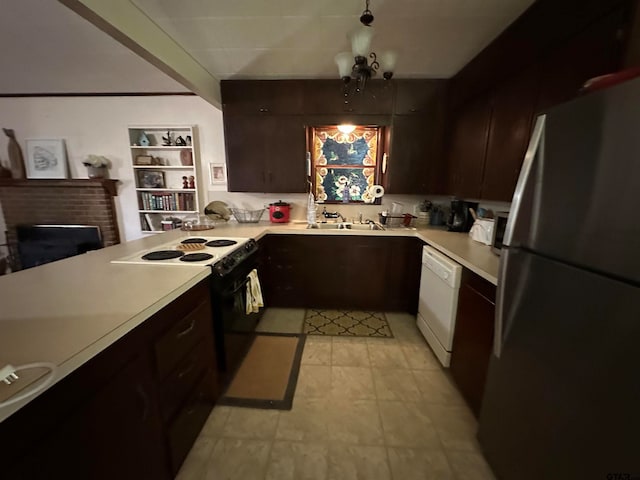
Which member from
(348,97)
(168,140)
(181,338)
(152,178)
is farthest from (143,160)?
(181,338)

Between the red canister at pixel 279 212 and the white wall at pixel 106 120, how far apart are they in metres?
0.94

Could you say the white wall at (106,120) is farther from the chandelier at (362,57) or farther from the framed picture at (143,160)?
the chandelier at (362,57)

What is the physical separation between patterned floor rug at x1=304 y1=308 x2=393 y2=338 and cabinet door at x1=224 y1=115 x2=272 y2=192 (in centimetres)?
159

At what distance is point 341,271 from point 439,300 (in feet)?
3.48

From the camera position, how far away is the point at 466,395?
5.37 feet

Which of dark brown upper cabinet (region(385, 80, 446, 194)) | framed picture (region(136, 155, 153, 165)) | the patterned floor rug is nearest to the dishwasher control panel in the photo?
the patterned floor rug

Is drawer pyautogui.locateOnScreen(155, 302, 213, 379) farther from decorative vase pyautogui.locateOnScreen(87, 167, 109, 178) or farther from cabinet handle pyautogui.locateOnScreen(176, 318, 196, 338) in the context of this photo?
decorative vase pyautogui.locateOnScreen(87, 167, 109, 178)

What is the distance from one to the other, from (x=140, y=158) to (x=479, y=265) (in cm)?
385

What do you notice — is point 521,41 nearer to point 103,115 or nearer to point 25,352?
point 25,352

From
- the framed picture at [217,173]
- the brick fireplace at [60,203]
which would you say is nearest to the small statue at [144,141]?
the brick fireplace at [60,203]

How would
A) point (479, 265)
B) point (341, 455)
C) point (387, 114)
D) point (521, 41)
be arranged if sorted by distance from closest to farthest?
point (341, 455)
point (479, 265)
point (521, 41)
point (387, 114)

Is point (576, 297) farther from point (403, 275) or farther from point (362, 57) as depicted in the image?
point (403, 275)

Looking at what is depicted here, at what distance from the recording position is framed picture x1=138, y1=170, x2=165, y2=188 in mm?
3336

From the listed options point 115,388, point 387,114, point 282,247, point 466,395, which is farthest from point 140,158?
point 466,395
